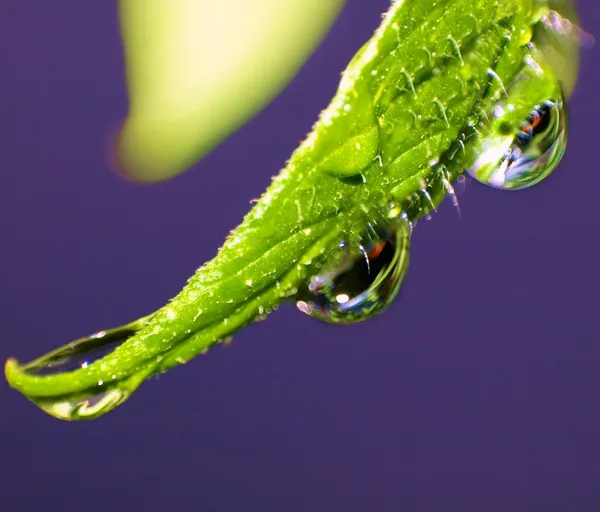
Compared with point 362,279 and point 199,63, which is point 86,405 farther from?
point 199,63

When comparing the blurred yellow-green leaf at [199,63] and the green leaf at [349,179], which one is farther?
the blurred yellow-green leaf at [199,63]

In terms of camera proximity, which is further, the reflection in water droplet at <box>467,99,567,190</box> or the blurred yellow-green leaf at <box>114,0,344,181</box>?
the blurred yellow-green leaf at <box>114,0,344,181</box>

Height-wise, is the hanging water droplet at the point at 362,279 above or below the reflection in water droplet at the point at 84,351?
above

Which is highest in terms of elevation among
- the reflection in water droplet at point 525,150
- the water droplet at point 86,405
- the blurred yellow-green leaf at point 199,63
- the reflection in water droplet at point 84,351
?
the blurred yellow-green leaf at point 199,63

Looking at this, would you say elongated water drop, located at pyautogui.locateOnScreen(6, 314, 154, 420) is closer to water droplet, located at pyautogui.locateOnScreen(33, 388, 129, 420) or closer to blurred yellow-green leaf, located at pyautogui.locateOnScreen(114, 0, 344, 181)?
water droplet, located at pyautogui.locateOnScreen(33, 388, 129, 420)

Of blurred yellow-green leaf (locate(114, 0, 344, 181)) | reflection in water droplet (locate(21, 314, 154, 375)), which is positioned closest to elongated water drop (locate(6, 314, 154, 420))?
reflection in water droplet (locate(21, 314, 154, 375))

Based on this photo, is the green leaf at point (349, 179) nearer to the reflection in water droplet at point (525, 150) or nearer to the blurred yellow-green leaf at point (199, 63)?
the reflection in water droplet at point (525, 150)

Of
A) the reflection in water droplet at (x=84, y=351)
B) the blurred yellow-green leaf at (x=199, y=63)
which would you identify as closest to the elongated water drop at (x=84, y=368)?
the reflection in water droplet at (x=84, y=351)

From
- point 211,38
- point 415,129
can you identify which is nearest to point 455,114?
point 415,129
